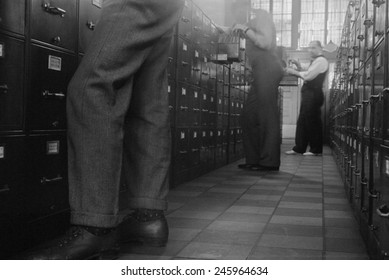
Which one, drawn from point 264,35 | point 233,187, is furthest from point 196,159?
point 264,35

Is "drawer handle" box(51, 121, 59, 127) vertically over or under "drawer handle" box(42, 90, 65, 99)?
under

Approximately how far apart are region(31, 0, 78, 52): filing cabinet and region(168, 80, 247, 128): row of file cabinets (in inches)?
49.0

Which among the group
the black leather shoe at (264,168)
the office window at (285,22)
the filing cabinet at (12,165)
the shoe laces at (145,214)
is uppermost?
the office window at (285,22)

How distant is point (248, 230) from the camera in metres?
1.92

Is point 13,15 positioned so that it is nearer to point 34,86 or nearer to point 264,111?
point 34,86

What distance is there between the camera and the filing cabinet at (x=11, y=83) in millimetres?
1390

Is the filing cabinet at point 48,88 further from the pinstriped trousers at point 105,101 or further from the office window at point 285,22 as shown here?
the office window at point 285,22

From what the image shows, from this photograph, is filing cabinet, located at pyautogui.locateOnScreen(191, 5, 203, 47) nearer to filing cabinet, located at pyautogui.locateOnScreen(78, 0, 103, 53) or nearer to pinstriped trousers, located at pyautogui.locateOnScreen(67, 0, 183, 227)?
filing cabinet, located at pyautogui.locateOnScreen(78, 0, 103, 53)

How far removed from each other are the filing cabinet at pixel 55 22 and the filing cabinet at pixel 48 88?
0.13 feet

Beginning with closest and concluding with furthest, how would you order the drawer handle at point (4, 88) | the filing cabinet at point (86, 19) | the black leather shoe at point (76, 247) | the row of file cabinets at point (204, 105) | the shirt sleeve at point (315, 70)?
1. the black leather shoe at point (76, 247)
2. the drawer handle at point (4, 88)
3. the filing cabinet at point (86, 19)
4. the row of file cabinets at point (204, 105)
5. the shirt sleeve at point (315, 70)

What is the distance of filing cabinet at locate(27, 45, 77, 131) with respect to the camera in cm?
156

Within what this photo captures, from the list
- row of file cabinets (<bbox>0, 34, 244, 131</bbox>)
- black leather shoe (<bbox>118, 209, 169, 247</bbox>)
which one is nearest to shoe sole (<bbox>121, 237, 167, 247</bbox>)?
black leather shoe (<bbox>118, 209, 169, 247</bbox>)

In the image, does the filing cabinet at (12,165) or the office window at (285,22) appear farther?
the office window at (285,22)

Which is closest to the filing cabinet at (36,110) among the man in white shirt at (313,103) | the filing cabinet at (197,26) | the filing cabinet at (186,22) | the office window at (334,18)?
the filing cabinet at (186,22)
